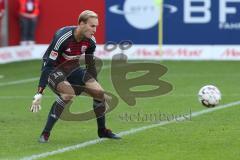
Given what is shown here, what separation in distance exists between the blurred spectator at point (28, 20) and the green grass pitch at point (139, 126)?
6.08 meters

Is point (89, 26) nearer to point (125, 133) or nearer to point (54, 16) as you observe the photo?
point (125, 133)

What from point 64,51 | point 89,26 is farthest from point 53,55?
point 89,26

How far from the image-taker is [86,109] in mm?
13992

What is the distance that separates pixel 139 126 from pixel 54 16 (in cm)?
1386

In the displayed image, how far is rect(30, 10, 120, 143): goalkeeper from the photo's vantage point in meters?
9.85

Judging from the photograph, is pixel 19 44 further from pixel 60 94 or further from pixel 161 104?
pixel 60 94

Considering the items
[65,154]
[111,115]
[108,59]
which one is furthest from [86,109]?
[108,59]

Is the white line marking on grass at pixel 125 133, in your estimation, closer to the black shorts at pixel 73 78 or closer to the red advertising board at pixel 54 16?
the black shorts at pixel 73 78

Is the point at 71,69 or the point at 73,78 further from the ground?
the point at 71,69

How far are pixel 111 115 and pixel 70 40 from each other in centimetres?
337

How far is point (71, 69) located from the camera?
10305 millimetres

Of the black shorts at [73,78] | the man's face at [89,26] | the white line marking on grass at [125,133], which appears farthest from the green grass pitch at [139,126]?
the man's face at [89,26]

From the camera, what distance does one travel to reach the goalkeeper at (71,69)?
9.85 meters

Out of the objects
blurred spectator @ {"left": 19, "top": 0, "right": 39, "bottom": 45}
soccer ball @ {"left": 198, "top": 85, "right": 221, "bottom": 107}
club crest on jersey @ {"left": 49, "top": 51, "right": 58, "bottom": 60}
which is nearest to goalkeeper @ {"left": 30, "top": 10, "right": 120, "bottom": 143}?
club crest on jersey @ {"left": 49, "top": 51, "right": 58, "bottom": 60}
